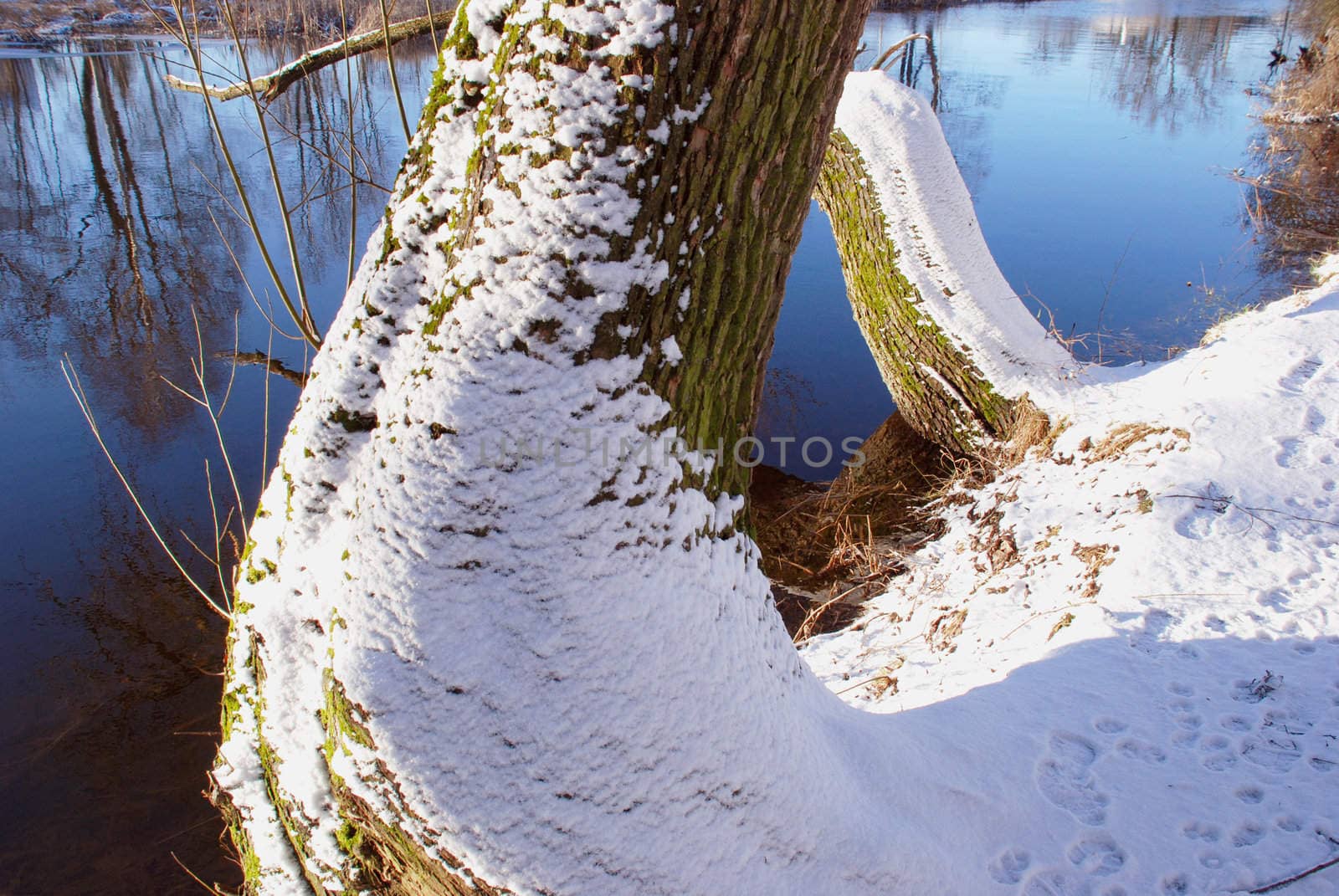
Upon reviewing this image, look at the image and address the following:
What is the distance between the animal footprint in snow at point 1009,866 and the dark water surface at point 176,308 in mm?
2795

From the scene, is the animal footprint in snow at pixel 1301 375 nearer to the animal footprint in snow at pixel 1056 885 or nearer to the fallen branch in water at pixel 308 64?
the animal footprint in snow at pixel 1056 885

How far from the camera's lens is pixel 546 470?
1301 millimetres

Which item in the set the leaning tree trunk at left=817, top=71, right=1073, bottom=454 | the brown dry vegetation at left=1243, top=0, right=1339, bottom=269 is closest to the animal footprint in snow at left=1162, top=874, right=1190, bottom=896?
the leaning tree trunk at left=817, top=71, right=1073, bottom=454

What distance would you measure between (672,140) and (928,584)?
295cm

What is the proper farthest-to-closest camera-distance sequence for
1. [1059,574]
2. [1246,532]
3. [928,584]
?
[928,584] → [1059,574] → [1246,532]

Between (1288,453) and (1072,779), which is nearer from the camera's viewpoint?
(1072,779)

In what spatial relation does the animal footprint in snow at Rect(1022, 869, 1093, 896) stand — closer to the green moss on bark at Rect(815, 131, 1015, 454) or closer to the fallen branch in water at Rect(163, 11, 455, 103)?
the fallen branch in water at Rect(163, 11, 455, 103)

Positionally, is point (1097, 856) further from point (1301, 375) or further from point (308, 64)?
point (1301, 375)

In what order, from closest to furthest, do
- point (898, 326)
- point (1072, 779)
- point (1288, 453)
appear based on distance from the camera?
point (1072, 779)
point (1288, 453)
point (898, 326)

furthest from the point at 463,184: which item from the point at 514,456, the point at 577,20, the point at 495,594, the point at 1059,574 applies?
the point at 1059,574

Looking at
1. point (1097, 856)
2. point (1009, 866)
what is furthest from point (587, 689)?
point (1097, 856)

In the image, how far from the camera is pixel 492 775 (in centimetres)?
131

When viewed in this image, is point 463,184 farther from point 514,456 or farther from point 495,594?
point 495,594

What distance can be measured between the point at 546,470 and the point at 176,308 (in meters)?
6.78
